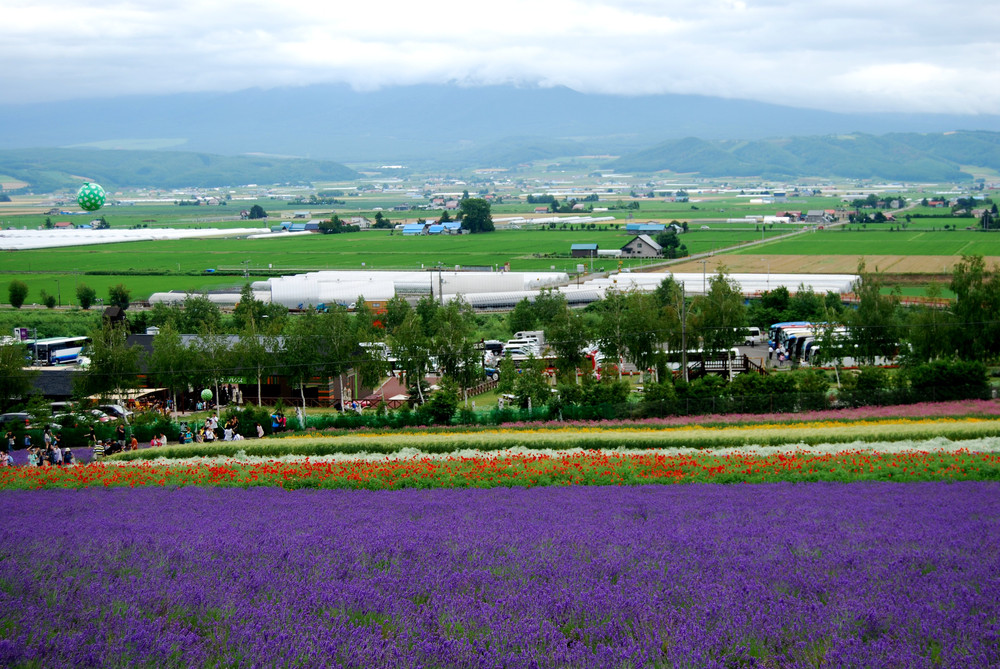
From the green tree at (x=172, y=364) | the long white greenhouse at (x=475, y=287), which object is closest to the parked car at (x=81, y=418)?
the green tree at (x=172, y=364)

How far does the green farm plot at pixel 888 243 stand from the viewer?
304 feet

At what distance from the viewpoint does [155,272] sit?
91438mm

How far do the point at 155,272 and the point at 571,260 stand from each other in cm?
4385

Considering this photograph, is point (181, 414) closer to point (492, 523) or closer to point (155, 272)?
point (492, 523)

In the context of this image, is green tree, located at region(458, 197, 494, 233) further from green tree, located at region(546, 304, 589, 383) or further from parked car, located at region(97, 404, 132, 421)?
parked car, located at region(97, 404, 132, 421)

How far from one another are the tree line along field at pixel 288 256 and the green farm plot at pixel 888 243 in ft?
24.1

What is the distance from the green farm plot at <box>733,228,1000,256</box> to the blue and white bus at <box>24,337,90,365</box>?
71231 mm

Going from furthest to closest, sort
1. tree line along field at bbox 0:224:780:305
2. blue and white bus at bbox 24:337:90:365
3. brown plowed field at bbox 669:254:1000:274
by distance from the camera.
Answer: tree line along field at bbox 0:224:780:305 < brown plowed field at bbox 669:254:1000:274 < blue and white bus at bbox 24:337:90:365

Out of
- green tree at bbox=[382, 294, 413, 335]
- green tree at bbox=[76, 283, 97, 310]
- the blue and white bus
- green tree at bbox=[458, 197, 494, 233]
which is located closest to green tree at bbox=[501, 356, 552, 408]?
green tree at bbox=[382, 294, 413, 335]

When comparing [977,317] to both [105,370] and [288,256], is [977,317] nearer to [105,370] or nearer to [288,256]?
[105,370]

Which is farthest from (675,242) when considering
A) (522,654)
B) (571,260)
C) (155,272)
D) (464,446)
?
(522,654)

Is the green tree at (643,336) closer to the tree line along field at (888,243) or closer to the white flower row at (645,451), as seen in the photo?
the white flower row at (645,451)

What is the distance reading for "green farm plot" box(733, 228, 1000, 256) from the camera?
92.7m

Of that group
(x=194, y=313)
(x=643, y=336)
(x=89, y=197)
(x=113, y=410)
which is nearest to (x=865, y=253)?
(x=643, y=336)
